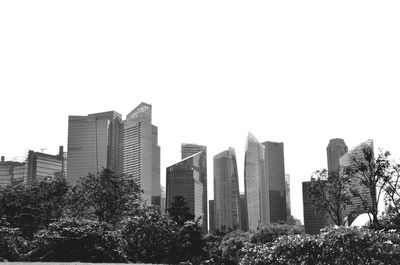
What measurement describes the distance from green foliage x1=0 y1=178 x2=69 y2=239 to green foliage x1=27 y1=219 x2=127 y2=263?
2111cm

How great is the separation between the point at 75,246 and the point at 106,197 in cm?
2219

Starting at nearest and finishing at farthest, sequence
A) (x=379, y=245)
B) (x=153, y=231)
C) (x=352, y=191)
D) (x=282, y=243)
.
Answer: (x=379, y=245) < (x=282, y=243) < (x=153, y=231) < (x=352, y=191)

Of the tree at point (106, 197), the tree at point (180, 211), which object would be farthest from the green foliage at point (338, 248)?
the tree at point (180, 211)

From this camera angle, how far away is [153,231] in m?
35.0

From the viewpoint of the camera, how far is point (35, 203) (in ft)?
152

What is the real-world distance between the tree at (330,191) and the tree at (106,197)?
756 inches

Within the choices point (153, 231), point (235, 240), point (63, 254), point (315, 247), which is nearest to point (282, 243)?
point (315, 247)

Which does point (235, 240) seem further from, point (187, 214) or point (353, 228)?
point (353, 228)

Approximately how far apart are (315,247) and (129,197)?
33553mm

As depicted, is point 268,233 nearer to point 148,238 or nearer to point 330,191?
point 330,191

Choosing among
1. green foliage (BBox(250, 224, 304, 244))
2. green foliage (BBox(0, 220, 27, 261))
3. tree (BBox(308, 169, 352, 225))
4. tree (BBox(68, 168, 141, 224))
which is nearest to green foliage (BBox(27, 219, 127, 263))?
green foliage (BBox(0, 220, 27, 261))

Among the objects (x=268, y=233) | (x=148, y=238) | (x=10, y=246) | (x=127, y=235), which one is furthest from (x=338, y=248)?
(x=268, y=233)

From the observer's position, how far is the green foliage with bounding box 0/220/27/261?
26600 millimetres

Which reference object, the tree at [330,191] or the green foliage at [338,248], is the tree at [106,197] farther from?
the green foliage at [338,248]
